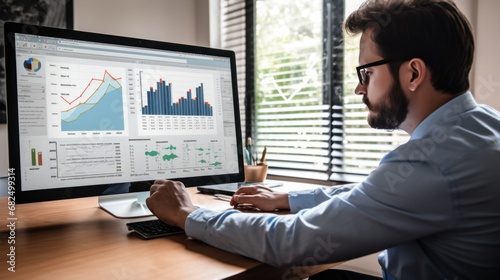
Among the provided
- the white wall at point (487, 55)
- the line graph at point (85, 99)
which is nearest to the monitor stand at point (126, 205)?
the line graph at point (85, 99)

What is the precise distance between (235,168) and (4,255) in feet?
2.13

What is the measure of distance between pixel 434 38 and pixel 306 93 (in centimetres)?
128

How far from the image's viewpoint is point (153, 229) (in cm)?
83

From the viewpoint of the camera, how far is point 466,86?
2.69 feet

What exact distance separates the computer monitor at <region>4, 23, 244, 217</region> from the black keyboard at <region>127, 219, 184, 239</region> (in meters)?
0.14

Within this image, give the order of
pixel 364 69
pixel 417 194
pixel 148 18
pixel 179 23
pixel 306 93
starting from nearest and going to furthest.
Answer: pixel 417 194
pixel 364 69
pixel 306 93
pixel 148 18
pixel 179 23

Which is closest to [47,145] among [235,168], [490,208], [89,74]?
[89,74]

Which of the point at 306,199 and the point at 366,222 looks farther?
the point at 306,199

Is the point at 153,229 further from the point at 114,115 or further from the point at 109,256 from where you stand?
the point at 114,115

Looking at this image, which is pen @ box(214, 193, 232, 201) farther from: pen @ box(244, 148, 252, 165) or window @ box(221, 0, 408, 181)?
window @ box(221, 0, 408, 181)

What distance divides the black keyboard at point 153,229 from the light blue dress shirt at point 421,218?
0.17m

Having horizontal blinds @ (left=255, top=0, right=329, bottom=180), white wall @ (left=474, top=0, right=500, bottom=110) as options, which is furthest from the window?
white wall @ (left=474, top=0, right=500, bottom=110)

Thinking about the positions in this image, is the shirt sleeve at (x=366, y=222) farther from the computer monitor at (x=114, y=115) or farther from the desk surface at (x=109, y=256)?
the computer monitor at (x=114, y=115)

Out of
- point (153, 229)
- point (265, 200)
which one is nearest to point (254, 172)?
point (265, 200)
